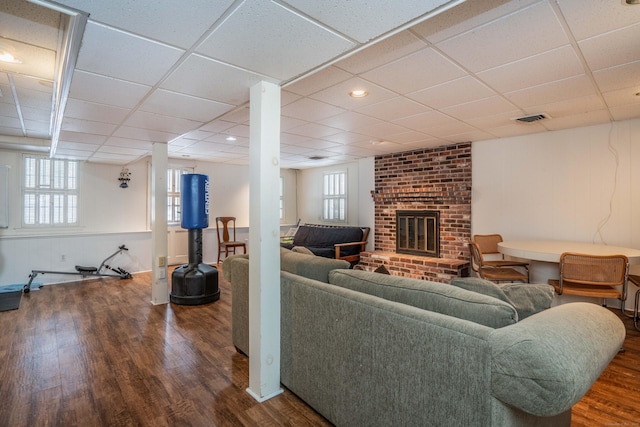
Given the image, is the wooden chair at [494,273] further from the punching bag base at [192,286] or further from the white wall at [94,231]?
the white wall at [94,231]

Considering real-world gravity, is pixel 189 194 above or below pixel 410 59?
below

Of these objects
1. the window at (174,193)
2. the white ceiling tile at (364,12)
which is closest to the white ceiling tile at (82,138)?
the window at (174,193)

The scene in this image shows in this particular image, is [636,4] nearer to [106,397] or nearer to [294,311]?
[294,311]

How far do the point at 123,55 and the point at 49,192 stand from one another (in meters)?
5.16

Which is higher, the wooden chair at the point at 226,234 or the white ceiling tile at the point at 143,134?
the white ceiling tile at the point at 143,134

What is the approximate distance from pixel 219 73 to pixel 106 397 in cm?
224

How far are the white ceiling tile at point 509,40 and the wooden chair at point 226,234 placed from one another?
5669 millimetres

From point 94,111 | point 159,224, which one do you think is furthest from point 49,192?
point 94,111

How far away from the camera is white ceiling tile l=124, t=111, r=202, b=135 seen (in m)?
2.95

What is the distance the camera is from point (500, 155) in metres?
4.59

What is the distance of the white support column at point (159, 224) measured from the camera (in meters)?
4.12

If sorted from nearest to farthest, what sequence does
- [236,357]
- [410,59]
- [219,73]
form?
[219,73] < [410,59] < [236,357]

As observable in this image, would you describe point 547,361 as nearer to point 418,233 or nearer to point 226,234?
point 418,233

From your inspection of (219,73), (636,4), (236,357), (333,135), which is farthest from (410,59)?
(236,357)
